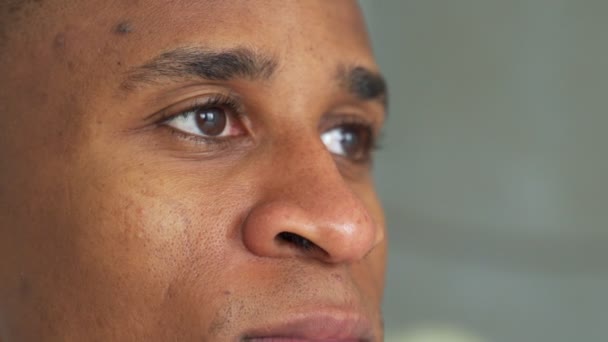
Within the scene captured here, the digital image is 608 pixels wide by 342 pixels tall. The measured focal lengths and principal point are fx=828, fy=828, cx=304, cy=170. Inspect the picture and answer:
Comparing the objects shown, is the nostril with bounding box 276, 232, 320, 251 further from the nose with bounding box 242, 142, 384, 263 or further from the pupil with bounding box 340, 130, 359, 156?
the pupil with bounding box 340, 130, 359, 156

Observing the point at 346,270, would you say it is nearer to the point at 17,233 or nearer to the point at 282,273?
the point at 282,273

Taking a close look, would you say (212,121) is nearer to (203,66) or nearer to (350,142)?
(203,66)

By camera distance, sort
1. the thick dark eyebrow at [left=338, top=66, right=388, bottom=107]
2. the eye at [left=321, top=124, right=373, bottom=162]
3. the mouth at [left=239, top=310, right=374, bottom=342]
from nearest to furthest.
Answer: the mouth at [left=239, top=310, right=374, bottom=342], the thick dark eyebrow at [left=338, top=66, right=388, bottom=107], the eye at [left=321, top=124, right=373, bottom=162]

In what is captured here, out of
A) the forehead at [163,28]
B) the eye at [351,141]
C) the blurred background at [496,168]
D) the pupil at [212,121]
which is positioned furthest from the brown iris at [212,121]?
the blurred background at [496,168]

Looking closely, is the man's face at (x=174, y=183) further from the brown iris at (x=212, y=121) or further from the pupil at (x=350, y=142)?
the pupil at (x=350, y=142)

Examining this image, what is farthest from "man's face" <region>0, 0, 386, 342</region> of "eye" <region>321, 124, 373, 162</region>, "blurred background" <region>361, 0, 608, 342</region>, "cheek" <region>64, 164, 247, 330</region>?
"blurred background" <region>361, 0, 608, 342</region>

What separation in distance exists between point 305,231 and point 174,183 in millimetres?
190

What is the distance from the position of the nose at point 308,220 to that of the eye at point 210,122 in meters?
0.11

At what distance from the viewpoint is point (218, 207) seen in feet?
3.65

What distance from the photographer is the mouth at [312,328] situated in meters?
1.06

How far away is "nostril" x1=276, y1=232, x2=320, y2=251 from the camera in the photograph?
112 centimetres

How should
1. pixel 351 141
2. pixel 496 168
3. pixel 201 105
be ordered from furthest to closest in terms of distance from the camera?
pixel 496 168, pixel 351 141, pixel 201 105

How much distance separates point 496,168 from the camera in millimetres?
2395

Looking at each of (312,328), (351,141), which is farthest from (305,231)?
(351,141)
